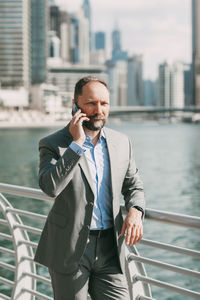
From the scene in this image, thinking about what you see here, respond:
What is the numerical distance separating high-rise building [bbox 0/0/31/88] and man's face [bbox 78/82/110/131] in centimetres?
13521

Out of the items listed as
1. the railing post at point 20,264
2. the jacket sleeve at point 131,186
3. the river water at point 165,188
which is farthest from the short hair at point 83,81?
the river water at point 165,188

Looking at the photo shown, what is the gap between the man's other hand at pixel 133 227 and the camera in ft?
7.32

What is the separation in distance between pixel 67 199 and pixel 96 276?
40 centimetres

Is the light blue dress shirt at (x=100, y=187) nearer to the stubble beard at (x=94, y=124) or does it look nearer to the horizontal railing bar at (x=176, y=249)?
the stubble beard at (x=94, y=124)

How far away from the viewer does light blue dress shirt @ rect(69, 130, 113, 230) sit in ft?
7.51

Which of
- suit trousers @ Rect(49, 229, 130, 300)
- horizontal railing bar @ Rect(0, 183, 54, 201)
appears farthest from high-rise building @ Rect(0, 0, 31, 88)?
suit trousers @ Rect(49, 229, 130, 300)

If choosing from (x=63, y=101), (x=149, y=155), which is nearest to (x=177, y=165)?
(x=149, y=155)

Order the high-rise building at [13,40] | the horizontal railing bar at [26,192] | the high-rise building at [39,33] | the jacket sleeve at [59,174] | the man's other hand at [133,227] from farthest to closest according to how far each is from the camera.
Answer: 1. the high-rise building at [39,33]
2. the high-rise building at [13,40]
3. the horizontal railing bar at [26,192]
4. the man's other hand at [133,227]
5. the jacket sleeve at [59,174]

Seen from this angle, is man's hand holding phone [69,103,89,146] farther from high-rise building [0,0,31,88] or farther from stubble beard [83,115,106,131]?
high-rise building [0,0,31,88]

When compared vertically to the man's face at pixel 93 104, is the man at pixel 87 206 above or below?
below

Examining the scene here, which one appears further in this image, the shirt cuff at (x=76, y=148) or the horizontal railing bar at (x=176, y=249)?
the horizontal railing bar at (x=176, y=249)

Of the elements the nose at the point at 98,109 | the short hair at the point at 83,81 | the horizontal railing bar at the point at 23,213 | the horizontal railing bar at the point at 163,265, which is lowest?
the horizontal railing bar at the point at 163,265

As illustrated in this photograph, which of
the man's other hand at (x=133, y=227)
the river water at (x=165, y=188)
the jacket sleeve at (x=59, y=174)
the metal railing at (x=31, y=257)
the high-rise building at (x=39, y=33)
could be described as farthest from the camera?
the high-rise building at (x=39, y=33)

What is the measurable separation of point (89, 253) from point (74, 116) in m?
0.64
